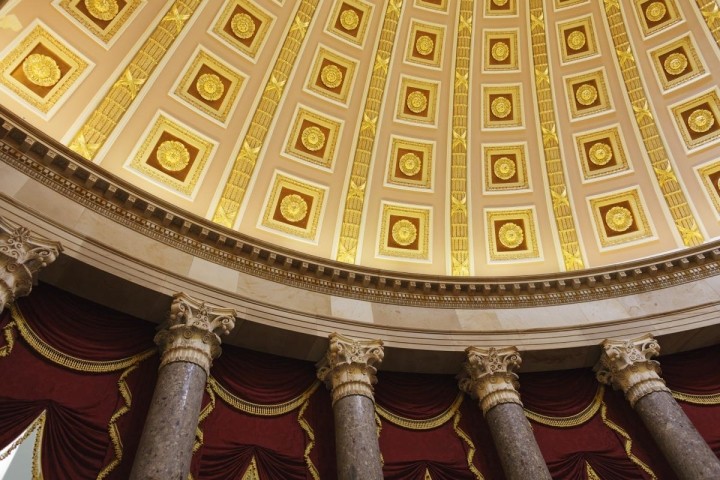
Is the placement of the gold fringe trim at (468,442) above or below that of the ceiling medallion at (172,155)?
below

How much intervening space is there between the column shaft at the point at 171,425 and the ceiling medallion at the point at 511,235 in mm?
8244

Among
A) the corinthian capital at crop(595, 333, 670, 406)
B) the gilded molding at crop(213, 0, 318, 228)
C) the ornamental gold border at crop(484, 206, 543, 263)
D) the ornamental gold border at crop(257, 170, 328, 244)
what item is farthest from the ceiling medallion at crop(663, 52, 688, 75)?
the ornamental gold border at crop(257, 170, 328, 244)

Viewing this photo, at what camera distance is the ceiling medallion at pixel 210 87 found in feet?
41.4

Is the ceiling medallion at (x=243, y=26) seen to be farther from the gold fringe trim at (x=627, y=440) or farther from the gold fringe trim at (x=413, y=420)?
the gold fringe trim at (x=627, y=440)

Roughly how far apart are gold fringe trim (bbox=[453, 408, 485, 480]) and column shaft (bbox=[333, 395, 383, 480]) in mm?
2039

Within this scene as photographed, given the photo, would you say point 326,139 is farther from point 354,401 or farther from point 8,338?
point 8,338

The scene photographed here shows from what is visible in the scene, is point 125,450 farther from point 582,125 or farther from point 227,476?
point 582,125

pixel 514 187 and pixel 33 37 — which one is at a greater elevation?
pixel 514 187

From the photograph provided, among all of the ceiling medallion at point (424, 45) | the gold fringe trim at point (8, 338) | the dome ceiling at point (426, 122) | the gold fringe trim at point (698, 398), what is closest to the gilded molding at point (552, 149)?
the dome ceiling at point (426, 122)

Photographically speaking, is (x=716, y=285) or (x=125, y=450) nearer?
(x=125, y=450)

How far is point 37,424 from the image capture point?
773 centimetres

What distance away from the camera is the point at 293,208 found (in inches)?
511

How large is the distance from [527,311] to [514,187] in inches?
153

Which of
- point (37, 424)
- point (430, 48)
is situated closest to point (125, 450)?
point (37, 424)
